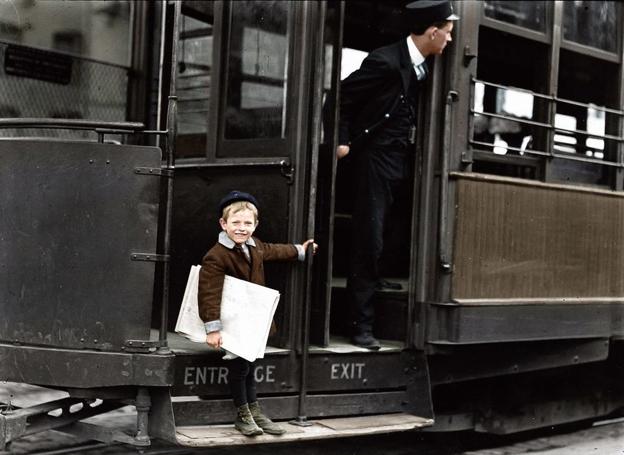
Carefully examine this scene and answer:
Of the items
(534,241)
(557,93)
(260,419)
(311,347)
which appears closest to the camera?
(260,419)

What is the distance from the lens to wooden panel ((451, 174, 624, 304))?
5.12 meters

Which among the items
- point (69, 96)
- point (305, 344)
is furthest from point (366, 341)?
point (69, 96)

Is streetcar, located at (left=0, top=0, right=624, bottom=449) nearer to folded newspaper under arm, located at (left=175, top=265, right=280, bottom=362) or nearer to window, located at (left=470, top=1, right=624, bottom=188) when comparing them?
window, located at (left=470, top=1, right=624, bottom=188)


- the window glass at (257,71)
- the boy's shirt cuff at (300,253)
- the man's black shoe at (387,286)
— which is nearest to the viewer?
the boy's shirt cuff at (300,253)

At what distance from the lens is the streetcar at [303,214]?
4184 mm

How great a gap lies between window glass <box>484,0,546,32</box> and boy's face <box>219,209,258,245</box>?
6.51 feet

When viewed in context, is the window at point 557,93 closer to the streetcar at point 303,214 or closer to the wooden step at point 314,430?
the streetcar at point 303,214

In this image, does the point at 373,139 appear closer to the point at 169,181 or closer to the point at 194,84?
the point at 194,84

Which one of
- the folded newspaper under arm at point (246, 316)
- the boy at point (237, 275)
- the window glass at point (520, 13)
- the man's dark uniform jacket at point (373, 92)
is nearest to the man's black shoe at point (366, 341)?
the boy at point (237, 275)

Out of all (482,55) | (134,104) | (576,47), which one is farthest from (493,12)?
(134,104)

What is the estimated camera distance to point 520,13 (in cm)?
557

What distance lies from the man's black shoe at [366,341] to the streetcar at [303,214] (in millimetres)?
78

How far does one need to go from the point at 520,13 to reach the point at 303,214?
Answer: 1.91 metres

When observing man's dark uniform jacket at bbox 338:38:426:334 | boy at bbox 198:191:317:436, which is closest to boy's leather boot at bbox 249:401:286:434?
boy at bbox 198:191:317:436
